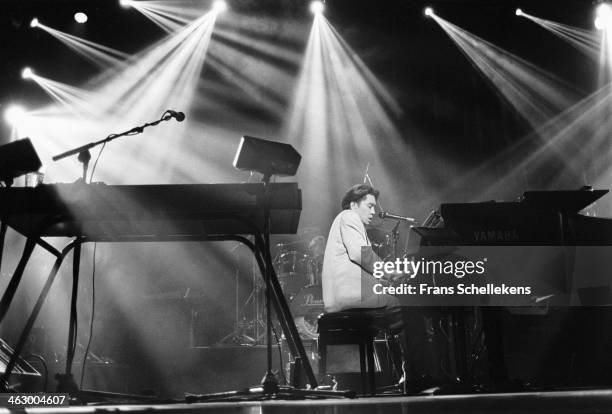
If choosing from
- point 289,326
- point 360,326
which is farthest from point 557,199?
point 289,326

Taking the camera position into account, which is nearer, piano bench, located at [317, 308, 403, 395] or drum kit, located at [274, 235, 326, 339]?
piano bench, located at [317, 308, 403, 395]

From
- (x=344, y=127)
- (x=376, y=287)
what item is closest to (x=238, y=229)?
(x=376, y=287)

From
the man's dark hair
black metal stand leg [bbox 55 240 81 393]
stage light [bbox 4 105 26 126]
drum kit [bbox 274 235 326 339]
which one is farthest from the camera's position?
stage light [bbox 4 105 26 126]

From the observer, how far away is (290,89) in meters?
7.19

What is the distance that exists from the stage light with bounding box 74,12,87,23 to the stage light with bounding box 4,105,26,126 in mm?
1290

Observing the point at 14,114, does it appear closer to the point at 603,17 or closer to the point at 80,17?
the point at 80,17

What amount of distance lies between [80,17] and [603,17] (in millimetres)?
5957

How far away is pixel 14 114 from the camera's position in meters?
6.79

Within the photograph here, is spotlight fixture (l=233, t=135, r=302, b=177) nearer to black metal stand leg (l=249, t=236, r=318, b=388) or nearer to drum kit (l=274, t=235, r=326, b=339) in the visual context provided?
black metal stand leg (l=249, t=236, r=318, b=388)

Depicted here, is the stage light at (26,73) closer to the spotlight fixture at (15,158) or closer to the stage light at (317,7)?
the stage light at (317,7)

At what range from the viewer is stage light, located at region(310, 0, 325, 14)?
6.64 metres

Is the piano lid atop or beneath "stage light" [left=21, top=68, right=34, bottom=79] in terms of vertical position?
beneath

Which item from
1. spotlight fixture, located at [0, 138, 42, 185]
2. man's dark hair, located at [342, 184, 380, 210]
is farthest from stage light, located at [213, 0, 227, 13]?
spotlight fixture, located at [0, 138, 42, 185]

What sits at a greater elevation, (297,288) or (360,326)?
(297,288)
